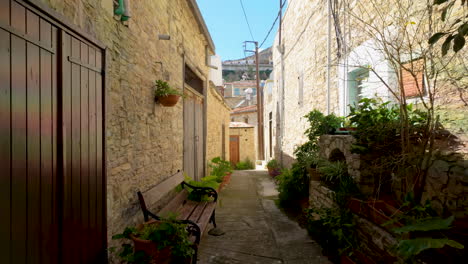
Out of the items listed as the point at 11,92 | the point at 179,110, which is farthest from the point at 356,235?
the point at 179,110

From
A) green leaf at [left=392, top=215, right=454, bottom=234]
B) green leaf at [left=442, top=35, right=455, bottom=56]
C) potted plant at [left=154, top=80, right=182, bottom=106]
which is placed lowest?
green leaf at [left=392, top=215, right=454, bottom=234]

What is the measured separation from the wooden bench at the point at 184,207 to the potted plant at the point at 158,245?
0.26 m

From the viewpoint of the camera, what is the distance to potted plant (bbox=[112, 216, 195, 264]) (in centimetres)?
224

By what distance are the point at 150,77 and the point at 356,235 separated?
308 cm

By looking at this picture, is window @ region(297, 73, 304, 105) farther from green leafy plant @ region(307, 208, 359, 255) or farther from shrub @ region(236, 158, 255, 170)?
shrub @ region(236, 158, 255, 170)

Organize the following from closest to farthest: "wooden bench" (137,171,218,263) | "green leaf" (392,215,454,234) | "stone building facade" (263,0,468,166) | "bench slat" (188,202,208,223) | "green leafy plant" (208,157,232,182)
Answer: "green leaf" (392,215,454,234) → "stone building facade" (263,0,468,166) → "wooden bench" (137,171,218,263) → "bench slat" (188,202,208,223) → "green leafy plant" (208,157,232,182)

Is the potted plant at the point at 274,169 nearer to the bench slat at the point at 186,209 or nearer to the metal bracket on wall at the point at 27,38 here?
the bench slat at the point at 186,209

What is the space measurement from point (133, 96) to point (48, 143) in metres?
1.28

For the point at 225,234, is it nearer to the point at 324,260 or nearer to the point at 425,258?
the point at 324,260

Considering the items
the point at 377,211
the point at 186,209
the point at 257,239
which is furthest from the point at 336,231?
the point at 186,209

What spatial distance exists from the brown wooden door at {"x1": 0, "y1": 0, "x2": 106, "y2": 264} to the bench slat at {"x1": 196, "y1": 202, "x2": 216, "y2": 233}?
4.18ft

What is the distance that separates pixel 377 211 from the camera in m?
2.42

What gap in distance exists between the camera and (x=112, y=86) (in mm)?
2475

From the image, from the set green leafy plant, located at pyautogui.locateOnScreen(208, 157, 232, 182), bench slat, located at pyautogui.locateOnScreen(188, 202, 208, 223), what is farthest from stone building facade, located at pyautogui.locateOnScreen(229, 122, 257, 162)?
bench slat, located at pyautogui.locateOnScreen(188, 202, 208, 223)
